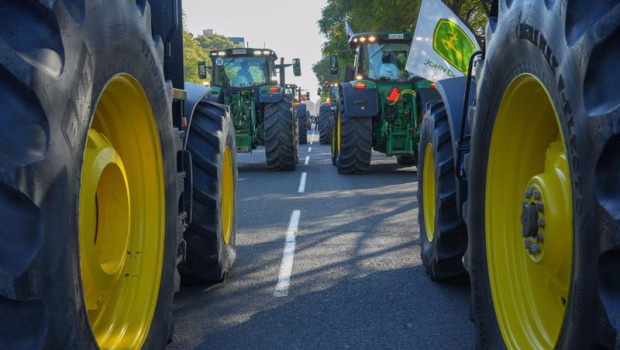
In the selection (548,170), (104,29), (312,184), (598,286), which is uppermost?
(104,29)

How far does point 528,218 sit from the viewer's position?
8.69ft

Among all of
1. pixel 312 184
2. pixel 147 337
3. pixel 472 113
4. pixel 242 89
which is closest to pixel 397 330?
pixel 472 113

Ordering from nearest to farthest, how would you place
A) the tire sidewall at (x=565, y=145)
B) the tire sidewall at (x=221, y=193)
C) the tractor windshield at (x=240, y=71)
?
the tire sidewall at (x=565, y=145)
the tire sidewall at (x=221, y=193)
the tractor windshield at (x=240, y=71)

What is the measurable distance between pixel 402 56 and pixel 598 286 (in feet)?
43.9

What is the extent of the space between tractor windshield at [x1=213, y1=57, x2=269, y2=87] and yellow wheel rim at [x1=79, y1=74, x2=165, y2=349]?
45.5ft

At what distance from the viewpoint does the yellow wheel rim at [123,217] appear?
273 centimetres

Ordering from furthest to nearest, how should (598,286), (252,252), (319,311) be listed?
(252,252)
(319,311)
(598,286)

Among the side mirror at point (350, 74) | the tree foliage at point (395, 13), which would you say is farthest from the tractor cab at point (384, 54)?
the tree foliage at point (395, 13)

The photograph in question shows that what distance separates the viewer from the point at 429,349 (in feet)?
13.3

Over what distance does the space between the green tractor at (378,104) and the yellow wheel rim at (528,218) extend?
10.5 metres

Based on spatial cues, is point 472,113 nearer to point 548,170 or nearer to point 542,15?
point 548,170

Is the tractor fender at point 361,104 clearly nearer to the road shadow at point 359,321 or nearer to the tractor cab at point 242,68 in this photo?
the tractor cab at point 242,68

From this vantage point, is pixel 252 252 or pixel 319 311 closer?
pixel 319 311

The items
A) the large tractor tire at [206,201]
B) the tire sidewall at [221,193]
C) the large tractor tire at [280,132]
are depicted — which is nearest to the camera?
the large tractor tire at [206,201]
